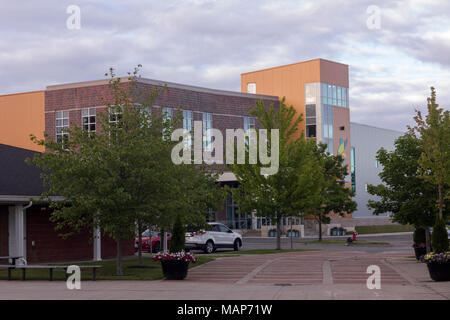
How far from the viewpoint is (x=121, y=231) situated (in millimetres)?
22531

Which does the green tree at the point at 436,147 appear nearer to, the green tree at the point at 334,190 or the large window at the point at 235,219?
the green tree at the point at 334,190

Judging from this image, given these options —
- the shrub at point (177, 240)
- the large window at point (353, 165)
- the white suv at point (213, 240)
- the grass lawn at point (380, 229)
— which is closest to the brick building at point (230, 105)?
the large window at point (353, 165)

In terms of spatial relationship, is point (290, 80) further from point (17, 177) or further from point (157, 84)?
point (17, 177)

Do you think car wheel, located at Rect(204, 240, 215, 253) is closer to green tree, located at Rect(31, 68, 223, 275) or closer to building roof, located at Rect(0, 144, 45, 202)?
building roof, located at Rect(0, 144, 45, 202)

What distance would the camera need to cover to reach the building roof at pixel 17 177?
82.5ft

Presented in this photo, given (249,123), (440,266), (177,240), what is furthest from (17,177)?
(249,123)

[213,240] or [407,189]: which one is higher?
[407,189]

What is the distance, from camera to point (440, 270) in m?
18.8

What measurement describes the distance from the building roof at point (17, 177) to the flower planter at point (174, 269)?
7.32 m

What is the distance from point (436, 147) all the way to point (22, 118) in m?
57.2

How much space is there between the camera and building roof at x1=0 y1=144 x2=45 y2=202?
25141 millimetres

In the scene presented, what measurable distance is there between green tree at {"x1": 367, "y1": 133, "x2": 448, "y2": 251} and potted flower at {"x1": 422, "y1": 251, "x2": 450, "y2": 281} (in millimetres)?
7655

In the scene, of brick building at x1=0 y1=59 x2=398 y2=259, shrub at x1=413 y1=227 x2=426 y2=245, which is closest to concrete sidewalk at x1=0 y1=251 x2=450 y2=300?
shrub at x1=413 y1=227 x2=426 y2=245
